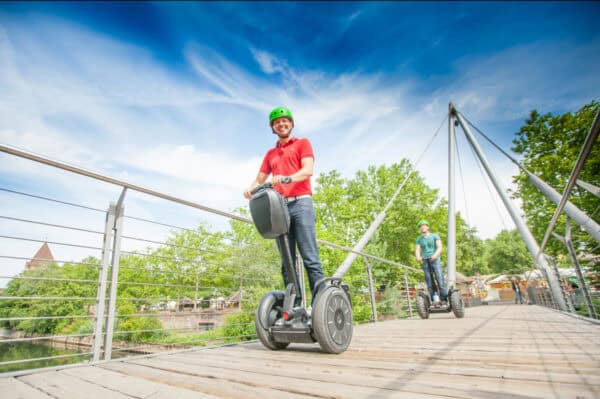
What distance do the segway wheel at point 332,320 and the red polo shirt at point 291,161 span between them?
709 millimetres

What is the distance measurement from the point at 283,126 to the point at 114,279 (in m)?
1.57

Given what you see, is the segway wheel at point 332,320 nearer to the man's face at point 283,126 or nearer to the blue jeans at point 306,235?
the blue jeans at point 306,235

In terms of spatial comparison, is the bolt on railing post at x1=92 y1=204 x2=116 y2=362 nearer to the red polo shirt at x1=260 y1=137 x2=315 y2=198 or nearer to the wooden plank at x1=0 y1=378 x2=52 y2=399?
the wooden plank at x1=0 y1=378 x2=52 y2=399

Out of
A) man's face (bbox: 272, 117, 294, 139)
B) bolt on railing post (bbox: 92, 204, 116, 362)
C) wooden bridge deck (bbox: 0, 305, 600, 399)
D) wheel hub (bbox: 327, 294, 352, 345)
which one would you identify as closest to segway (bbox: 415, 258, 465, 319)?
wooden bridge deck (bbox: 0, 305, 600, 399)

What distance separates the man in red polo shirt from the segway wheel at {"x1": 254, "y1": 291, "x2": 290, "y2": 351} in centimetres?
17

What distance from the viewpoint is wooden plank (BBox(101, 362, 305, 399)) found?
1004 mm

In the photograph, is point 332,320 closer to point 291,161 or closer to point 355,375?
point 355,375

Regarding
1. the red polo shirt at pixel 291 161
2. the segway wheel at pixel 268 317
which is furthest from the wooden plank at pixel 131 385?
the red polo shirt at pixel 291 161

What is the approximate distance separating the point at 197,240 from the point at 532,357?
79.8 feet

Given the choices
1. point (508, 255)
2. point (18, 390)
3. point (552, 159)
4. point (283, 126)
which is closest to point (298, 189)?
point (283, 126)

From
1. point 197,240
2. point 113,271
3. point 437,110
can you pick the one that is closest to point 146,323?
point 197,240

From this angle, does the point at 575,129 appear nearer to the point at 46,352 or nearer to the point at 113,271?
the point at 113,271

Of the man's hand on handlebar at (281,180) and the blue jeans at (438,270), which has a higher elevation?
the man's hand on handlebar at (281,180)

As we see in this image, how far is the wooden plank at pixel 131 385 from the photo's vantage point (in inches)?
40.6
